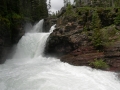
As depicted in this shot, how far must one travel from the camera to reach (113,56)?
19.8 metres

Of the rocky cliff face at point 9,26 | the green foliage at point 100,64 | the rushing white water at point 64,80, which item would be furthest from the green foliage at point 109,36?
the rocky cliff face at point 9,26

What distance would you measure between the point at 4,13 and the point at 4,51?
20.6ft

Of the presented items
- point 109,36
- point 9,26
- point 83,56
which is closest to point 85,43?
point 83,56

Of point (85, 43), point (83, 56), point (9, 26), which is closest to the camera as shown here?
point (83, 56)

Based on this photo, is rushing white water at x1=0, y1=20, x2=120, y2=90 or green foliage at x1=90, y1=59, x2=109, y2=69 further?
green foliage at x1=90, y1=59, x2=109, y2=69

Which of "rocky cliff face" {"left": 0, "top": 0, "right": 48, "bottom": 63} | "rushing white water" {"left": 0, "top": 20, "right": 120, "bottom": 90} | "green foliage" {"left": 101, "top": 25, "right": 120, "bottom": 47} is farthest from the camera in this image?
"rocky cliff face" {"left": 0, "top": 0, "right": 48, "bottom": 63}

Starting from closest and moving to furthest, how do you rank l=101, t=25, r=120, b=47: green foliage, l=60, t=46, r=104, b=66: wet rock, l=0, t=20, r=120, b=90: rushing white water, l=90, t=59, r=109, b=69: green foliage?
l=0, t=20, r=120, b=90: rushing white water
l=90, t=59, r=109, b=69: green foliage
l=60, t=46, r=104, b=66: wet rock
l=101, t=25, r=120, b=47: green foliage

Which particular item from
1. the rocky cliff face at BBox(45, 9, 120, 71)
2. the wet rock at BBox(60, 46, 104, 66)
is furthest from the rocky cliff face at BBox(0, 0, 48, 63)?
the wet rock at BBox(60, 46, 104, 66)

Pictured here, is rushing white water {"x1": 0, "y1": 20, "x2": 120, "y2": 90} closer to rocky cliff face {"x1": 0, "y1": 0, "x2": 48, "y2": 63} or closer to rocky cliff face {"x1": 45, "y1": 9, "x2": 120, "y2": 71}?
rocky cliff face {"x1": 45, "y1": 9, "x2": 120, "y2": 71}

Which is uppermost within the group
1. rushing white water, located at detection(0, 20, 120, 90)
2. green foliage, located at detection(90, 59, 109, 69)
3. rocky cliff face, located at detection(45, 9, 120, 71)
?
rocky cliff face, located at detection(45, 9, 120, 71)

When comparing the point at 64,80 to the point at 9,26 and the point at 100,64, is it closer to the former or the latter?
the point at 100,64

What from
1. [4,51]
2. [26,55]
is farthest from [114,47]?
[4,51]

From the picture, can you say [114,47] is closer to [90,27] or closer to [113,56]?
[113,56]

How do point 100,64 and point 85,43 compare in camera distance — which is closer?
point 100,64
